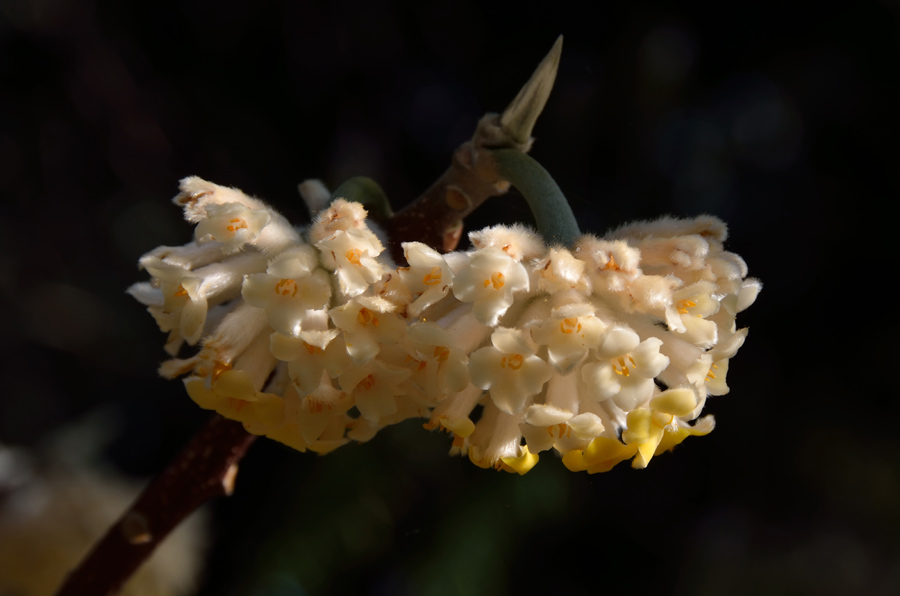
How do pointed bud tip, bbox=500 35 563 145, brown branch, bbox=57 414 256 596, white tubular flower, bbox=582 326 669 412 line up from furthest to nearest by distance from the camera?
brown branch, bbox=57 414 256 596, pointed bud tip, bbox=500 35 563 145, white tubular flower, bbox=582 326 669 412

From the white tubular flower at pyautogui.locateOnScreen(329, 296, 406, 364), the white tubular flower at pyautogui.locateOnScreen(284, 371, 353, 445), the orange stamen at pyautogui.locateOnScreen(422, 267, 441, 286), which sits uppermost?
the orange stamen at pyautogui.locateOnScreen(422, 267, 441, 286)

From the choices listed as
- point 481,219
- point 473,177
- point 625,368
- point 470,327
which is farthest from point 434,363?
point 481,219

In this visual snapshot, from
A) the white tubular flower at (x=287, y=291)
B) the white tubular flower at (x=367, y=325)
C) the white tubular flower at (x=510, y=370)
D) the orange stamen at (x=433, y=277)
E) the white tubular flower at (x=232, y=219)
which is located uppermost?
the white tubular flower at (x=232, y=219)

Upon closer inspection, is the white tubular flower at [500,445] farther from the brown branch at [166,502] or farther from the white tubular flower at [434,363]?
the brown branch at [166,502]

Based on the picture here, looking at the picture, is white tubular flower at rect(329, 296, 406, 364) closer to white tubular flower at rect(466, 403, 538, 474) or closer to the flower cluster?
the flower cluster

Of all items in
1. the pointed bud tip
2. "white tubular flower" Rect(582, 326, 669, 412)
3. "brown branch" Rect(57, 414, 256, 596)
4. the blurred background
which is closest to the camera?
"white tubular flower" Rect(582, 326, 669, 412)

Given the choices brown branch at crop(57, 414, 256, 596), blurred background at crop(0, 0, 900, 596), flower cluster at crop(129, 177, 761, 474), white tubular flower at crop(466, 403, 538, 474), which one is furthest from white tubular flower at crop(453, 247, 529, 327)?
blurred background at crop(0, 0, 900, 596)

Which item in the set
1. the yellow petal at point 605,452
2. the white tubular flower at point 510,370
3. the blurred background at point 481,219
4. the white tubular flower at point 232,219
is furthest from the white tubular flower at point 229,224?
the blurred background at point 481,219

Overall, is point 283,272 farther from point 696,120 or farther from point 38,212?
point 38,212
